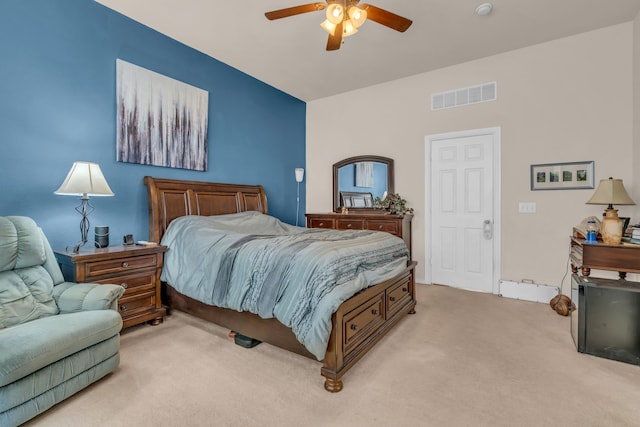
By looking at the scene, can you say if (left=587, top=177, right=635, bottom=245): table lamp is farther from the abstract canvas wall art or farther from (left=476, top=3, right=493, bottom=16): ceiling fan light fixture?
the abstract canvas wall art

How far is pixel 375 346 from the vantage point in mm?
2594

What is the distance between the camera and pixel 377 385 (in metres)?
2.04

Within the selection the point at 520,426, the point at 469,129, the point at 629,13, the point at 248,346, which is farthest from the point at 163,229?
the point at 629,13

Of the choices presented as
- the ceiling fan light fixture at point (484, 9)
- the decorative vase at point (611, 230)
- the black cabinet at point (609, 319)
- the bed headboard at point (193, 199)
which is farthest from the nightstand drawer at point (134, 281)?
the ceiling fan light fixture at point (484, 9)

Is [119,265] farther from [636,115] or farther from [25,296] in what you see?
[636,115]

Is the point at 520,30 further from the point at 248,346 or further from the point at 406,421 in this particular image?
the point at 248,346

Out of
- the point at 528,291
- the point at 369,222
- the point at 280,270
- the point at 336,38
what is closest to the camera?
the point at 280,270

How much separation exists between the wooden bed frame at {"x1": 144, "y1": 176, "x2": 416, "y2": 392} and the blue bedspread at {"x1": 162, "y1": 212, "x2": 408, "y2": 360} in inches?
4.4

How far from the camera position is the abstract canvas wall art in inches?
128

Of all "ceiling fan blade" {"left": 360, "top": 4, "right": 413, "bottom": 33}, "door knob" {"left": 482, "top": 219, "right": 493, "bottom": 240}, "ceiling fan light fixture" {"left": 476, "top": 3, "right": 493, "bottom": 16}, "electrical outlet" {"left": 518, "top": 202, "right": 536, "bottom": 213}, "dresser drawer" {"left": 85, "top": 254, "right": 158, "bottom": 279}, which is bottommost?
"dresser drawer" {"left": 85, "top": 254, "right": 158, "bottom": 279}

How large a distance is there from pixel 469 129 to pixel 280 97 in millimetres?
3077

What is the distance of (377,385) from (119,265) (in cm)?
237

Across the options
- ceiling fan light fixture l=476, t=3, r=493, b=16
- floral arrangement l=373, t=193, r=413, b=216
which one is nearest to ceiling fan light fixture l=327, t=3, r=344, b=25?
ceiling fan light fixture l=476, t=3, r=493, b=16

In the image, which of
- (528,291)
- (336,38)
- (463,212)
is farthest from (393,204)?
(336,38)
